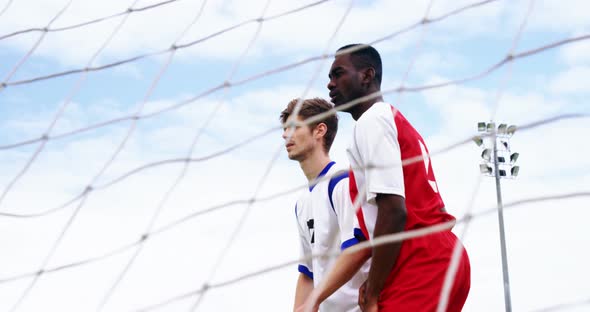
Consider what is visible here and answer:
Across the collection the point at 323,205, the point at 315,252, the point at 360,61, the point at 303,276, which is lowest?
the point at 303,276

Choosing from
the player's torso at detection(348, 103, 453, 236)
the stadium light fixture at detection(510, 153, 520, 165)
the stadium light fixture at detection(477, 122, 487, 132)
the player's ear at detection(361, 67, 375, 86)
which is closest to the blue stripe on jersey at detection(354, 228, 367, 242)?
the player's torso at detection(348, 103, 453, 236)

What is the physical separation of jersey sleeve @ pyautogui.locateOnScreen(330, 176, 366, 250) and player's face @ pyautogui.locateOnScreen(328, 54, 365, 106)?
0.32 metres

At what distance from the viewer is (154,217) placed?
108 inches

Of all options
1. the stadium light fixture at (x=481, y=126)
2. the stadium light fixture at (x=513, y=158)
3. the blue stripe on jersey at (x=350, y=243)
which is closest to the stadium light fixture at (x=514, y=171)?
the stadium light fixture at (x=513, y=158)

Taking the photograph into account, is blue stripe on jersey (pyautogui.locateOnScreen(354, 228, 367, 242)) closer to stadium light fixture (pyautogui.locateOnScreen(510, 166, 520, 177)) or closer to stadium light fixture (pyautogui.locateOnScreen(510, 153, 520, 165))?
stadium light fixture (pyautogui.locateOnScreen(510, 153, 520, 165))

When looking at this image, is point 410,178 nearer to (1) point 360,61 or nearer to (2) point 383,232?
(2) point 383,232

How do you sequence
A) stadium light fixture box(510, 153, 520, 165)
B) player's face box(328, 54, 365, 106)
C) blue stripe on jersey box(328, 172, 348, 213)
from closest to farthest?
player's face box(328, 54, 365, 106) < blue stripe on jersey box(328, 172, 348, 213) < stadium light fixture box(510, 153, 520, 165)

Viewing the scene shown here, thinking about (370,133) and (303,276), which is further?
(303,276)

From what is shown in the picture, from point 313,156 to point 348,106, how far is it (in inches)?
28.2

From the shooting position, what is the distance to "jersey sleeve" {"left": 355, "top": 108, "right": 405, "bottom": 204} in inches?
97.1

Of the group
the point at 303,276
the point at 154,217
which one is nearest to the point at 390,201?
the point at 154,217

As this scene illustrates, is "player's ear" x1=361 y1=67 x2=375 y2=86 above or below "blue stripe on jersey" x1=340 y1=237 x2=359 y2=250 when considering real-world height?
above

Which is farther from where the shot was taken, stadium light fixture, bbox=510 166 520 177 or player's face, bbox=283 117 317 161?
stadium light fixture, bbox=510 166 520 177

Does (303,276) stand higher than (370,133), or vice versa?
(370,133)
